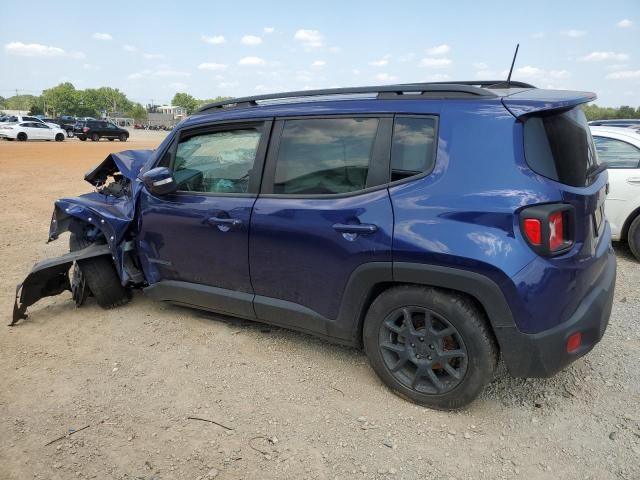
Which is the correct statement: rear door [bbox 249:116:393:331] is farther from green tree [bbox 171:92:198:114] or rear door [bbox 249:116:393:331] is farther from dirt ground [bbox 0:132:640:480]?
green tree [bbox 171:92:198:114]

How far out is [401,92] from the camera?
289 centimetres

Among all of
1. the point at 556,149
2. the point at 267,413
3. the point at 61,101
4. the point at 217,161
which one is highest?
the point at 61,101

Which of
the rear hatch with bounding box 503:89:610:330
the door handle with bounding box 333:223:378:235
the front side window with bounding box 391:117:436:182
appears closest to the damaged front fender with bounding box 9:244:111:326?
the door handle with bounding box 333:223:378:235

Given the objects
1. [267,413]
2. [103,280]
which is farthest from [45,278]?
[267,413]

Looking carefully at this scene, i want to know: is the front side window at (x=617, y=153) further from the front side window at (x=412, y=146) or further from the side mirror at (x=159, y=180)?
the side mirror at (x=159, y=180)

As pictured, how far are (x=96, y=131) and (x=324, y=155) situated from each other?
3722cm

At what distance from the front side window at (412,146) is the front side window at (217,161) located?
1.05m

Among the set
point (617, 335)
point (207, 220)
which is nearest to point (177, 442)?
point (207, 220)

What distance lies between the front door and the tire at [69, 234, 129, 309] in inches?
20.8

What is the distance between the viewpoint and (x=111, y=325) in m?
4.10

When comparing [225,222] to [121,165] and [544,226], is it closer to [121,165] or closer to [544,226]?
[121,165]

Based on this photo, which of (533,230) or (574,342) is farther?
(574,342)

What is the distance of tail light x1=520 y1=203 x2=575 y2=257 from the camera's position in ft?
7.72

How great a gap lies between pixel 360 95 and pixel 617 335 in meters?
2.68
